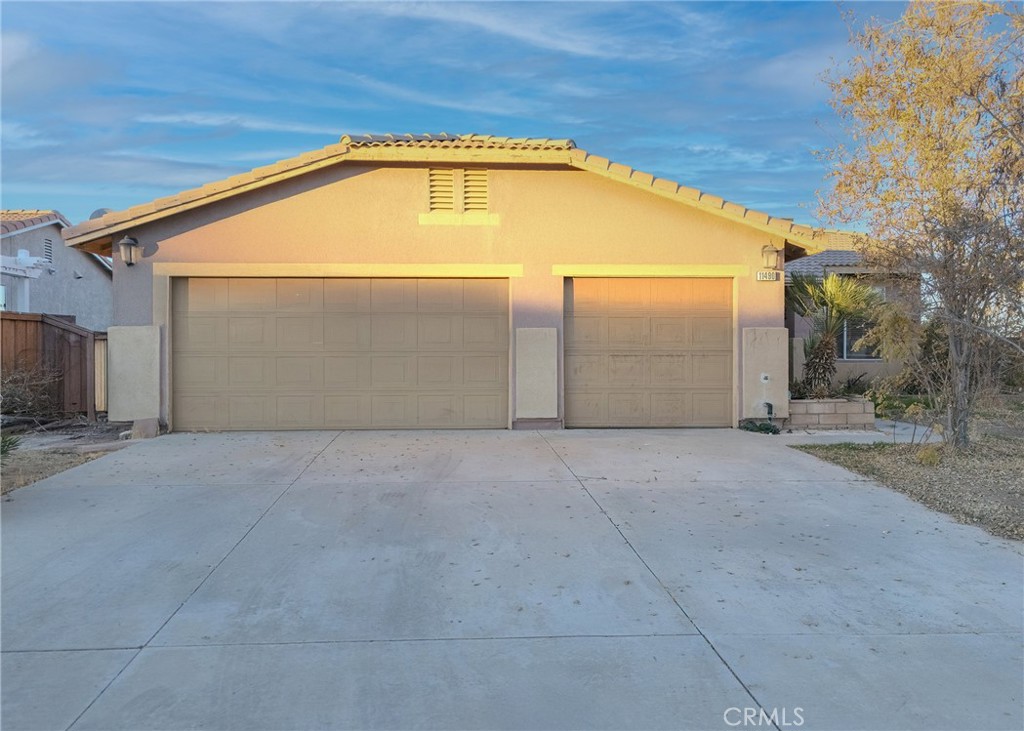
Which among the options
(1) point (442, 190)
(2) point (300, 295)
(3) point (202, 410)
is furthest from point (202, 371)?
(1) point (442, 190)

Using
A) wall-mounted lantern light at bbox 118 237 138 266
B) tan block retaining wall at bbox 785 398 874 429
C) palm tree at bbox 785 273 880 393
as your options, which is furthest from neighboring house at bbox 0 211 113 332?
palm tree at bbox 785 273 880 393

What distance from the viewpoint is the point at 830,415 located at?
452 inches

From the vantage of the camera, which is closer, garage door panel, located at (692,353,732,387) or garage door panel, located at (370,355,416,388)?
garage door panel, located at (370,355,416,388)

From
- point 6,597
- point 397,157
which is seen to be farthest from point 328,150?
point 6,597

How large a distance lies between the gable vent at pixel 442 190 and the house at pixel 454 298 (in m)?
→ 0.03

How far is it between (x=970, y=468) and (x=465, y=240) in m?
7.04

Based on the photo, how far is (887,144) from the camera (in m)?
9.97

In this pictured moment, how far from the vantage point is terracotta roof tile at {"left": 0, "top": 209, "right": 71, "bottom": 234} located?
16.2 meters

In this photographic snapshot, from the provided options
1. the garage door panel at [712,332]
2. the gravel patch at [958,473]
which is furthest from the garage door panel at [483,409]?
the gravel patch at [958,473]

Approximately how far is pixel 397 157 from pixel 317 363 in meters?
3.21

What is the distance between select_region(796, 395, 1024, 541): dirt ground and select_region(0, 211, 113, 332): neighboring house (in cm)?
1522

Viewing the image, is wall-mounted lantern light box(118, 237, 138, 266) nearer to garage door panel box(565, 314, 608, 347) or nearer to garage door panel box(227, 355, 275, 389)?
garage door panel box(227, 355, 275, 389)

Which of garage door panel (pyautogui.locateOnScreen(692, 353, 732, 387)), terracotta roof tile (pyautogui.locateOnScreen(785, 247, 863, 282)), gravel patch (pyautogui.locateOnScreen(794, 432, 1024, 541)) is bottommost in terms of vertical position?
gravel patch (pyautogui.locateOnScreen(794, 432, 1024, 541))

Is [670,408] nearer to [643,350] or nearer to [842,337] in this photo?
[643,350]
